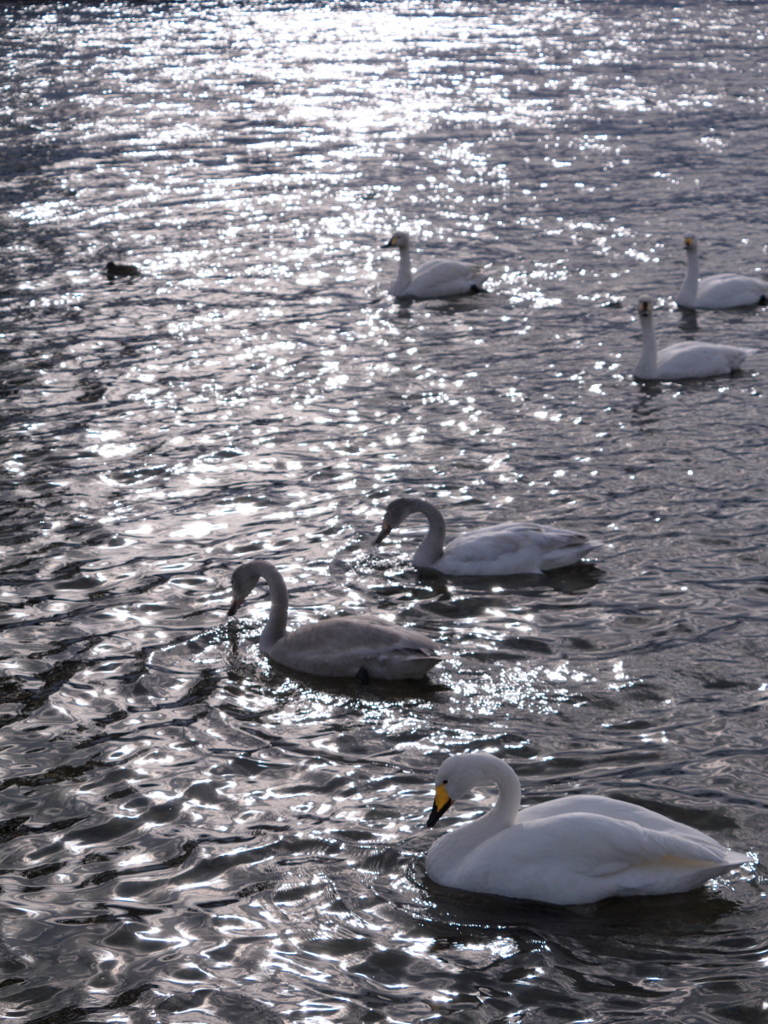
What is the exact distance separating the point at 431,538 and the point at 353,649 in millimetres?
2117

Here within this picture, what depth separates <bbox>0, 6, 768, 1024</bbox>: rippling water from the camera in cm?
675

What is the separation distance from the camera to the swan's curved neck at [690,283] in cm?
1831

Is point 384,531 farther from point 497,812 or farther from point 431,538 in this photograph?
point 497,812

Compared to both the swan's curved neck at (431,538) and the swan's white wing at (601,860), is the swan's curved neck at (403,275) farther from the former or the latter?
the swan's white wing at (601,860)

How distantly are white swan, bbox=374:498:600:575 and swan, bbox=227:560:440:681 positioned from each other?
1508 mm

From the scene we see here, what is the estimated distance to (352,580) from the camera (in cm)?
1121

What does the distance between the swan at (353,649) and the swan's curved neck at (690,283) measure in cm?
1034

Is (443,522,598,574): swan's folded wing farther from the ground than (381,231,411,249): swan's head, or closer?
closer

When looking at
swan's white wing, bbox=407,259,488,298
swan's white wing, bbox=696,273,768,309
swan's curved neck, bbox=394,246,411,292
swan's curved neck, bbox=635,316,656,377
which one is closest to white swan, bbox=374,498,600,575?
swan's curved neck, bbox=635,316,656,377

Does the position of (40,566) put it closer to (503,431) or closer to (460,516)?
(460,516)

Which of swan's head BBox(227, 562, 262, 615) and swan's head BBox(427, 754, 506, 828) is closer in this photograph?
swan's head BBox(427, 754, 506, 828)

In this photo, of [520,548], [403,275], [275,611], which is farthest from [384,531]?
[403,275]

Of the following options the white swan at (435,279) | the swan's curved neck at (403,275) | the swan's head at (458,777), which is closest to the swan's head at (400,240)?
the white swan at (435,279)

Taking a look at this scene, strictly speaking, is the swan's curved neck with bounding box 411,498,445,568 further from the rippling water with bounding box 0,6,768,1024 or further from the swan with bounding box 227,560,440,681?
the swan with bounding box 227,560,440,681
